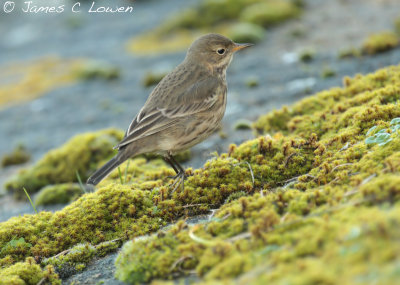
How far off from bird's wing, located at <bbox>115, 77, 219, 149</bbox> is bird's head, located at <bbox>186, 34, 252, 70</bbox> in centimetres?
58

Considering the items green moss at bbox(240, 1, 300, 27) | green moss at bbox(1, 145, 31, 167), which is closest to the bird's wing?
green moss at bbox(1, 145, 31, 167)

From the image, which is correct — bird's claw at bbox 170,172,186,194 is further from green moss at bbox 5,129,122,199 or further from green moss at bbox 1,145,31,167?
green moss at bbox 1,145,31,167

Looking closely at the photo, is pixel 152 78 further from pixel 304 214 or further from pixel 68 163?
pixel 304 214

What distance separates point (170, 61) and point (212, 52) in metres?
6.80

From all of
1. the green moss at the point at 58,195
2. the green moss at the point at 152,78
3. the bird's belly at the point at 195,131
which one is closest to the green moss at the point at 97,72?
the green moss at the point at 152,78

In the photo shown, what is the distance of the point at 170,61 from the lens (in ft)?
45.2

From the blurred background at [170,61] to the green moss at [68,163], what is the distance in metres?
1.52

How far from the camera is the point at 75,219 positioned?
5.10 meters

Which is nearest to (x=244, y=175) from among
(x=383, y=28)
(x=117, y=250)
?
(x=117, y=250)

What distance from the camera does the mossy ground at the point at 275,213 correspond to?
2910 mm

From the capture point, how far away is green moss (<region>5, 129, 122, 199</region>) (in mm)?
8188

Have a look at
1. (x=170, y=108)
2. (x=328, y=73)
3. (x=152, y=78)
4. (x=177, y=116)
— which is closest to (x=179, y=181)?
(x=177, y=116)

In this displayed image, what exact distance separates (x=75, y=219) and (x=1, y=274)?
99cm

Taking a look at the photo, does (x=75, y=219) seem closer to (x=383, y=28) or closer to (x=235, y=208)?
(x=235, y=208)
